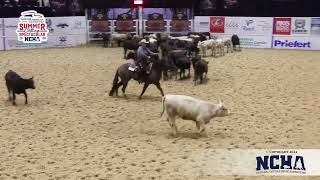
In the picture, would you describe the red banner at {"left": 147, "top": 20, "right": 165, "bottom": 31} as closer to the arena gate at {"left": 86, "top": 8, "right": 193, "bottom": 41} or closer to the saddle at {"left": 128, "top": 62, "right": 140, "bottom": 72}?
the arena gate at {"left": 86, "top": 8, "right": 193, "bottom": 41}

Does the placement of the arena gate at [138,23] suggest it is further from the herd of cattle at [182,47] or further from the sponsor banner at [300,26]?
the sponsor banner at [300,26]

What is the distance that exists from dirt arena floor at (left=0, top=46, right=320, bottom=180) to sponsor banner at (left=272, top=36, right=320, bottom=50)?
669 centimetres

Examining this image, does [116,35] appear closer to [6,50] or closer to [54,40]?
[54,40]

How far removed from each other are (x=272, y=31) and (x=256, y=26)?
2.81 feet

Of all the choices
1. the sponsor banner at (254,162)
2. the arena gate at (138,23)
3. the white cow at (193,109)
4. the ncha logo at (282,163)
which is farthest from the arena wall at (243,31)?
the ncha logo at (282,163)

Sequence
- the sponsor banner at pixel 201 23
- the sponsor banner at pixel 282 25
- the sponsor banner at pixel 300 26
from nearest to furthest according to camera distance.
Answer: the sponsor banner at pixel 300 26 → the sponsor banner at pixel 282 25 → the sponsor banner at pixel 201 23

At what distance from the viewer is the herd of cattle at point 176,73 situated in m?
9.62

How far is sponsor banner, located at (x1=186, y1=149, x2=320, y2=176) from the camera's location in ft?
24.6

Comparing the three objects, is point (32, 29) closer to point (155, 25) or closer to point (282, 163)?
point (155, 25)

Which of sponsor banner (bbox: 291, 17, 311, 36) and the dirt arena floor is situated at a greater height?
sponsor banner (bbox: 291, 17, 311, 36)

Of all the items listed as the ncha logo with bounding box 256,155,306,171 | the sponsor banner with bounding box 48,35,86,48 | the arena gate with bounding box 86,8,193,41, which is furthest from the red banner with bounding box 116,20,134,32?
the ncha logo with bounding box 256,155,306,171

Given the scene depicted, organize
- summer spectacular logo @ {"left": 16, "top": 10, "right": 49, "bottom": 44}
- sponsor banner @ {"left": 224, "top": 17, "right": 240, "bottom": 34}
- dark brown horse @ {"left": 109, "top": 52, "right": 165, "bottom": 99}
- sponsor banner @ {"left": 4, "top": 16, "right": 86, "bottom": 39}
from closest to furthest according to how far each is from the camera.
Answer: dark brown horse @ {"left": 109, "top": 52, "right": 165, "bottom": 99} → sponsor banner @ {"left": 4, "top": 16, "right": 86, "bottom": 39} → summer spectacular logo @ {"left": 16, "top": 10, "right": 49, "bottom": 44} → sponsor banner @ {"left": 224, "top": 17, "right": 240, "bottom": 34}

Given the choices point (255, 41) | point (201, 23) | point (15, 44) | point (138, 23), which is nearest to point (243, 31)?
point (255, 41)

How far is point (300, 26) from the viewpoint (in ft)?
82.6
